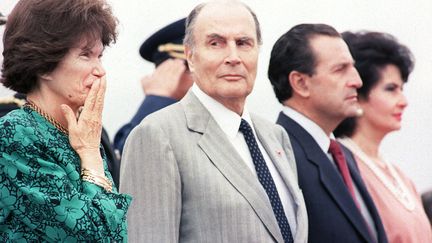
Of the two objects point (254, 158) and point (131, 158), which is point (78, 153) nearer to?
point (131, 158)

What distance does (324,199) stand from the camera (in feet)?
18.8

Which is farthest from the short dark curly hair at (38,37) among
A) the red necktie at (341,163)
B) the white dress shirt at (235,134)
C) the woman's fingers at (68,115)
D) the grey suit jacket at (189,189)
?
the red necktie at (341,163)

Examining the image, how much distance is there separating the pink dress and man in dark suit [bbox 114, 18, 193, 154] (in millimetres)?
1236

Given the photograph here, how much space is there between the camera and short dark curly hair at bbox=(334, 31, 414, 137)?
7312mm

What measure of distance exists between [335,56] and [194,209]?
1893 millimetres

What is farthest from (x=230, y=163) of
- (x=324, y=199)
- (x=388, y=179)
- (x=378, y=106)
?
(x=378, y=106)

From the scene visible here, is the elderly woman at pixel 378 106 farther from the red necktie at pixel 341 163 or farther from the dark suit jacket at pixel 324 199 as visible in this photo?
the dark suit jacket at pixel 324 199

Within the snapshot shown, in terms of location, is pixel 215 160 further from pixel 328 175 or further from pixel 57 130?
pixel 328 175

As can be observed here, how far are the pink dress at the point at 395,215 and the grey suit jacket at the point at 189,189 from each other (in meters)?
1.81

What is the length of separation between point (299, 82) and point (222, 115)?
1.25m

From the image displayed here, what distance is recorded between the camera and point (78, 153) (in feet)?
13.2

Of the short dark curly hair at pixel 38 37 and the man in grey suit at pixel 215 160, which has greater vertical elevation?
the short dark curly hair at pixel 38 37

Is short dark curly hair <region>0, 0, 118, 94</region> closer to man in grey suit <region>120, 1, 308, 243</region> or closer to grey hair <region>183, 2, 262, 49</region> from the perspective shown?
man in grey suit <region>120, 1, 308, 243</region>

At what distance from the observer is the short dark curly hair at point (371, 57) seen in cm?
731
